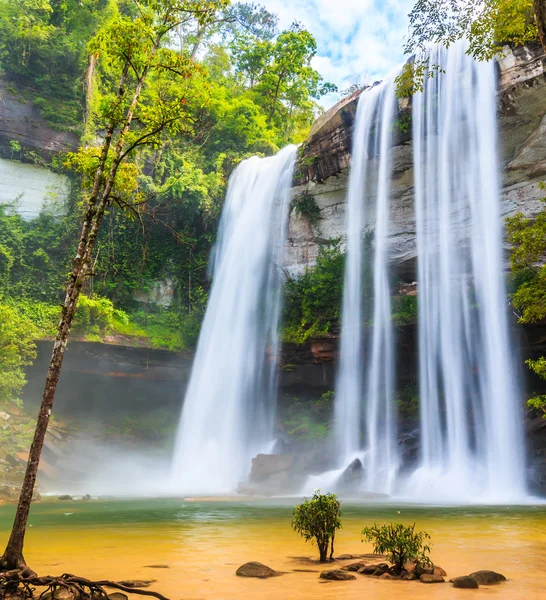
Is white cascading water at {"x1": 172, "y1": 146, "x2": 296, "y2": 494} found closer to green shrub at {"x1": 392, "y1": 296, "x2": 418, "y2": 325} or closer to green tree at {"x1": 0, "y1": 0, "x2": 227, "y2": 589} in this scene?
green shrub at {"x1": 392, "y1": 296, "x2": 418, "y2": 325}

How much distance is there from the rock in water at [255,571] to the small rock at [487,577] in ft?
6.75

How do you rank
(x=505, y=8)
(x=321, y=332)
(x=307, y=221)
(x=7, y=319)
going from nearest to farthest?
(x=505, y=8) < (x=7, y=319) < (x=321, y=332) < (x=307, y=221)

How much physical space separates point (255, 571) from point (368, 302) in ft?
59.8

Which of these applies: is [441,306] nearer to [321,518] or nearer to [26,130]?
[321,518]

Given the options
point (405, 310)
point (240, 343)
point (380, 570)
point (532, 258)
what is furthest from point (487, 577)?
point (240, 343)

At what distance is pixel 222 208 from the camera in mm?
28391

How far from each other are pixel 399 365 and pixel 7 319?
15.8 meters

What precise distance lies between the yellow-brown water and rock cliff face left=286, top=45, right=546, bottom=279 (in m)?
12.3

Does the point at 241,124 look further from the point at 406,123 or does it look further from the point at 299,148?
the point at 406,123

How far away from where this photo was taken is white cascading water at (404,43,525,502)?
17562 millimetres

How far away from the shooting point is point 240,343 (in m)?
25.0

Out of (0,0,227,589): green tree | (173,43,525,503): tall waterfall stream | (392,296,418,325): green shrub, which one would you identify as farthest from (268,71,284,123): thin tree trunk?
(0,0,227,589): green tree

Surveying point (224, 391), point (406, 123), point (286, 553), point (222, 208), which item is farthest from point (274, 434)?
point (286, 553)

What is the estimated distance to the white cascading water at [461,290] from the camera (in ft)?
57.6
